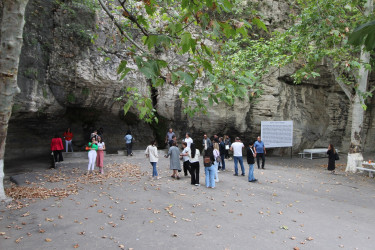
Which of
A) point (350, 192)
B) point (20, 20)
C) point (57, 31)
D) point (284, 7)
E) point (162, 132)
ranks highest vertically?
point (284, 7)

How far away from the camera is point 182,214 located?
615 centimetres

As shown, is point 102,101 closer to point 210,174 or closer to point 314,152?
point 210,174

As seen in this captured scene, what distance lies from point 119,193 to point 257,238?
432 cm

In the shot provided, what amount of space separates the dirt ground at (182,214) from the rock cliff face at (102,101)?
5.20 meters

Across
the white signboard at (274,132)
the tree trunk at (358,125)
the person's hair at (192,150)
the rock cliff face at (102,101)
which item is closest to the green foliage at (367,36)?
the person's hair at (192,150)

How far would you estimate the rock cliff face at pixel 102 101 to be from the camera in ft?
41.1

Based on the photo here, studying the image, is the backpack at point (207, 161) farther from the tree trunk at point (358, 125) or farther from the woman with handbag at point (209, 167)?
the tree trunk at point (358, 125)

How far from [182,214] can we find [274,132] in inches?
448

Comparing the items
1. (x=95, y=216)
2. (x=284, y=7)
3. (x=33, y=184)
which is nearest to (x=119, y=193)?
(x=95, y=216)

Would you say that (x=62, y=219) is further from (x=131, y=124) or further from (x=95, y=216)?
(x=131, y=124)

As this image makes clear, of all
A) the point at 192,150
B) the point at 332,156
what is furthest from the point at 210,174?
the point at 332,156

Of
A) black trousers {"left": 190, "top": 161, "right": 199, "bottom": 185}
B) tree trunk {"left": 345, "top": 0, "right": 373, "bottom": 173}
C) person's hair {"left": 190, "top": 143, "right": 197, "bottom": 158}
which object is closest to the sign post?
tree trunk {"left": 345, "top": 0, "right": 373, "bottom": 173}

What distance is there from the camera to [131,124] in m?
18.2

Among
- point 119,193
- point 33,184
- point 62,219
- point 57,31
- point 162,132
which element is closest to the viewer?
point 62,219
